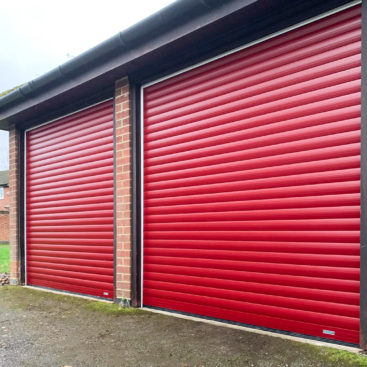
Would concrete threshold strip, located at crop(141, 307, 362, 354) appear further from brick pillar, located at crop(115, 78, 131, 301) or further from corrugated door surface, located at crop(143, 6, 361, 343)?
brick pillar, located at crop(115, 78, 131, 301)

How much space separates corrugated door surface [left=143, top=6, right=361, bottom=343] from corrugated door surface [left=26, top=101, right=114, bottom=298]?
3.50 ft

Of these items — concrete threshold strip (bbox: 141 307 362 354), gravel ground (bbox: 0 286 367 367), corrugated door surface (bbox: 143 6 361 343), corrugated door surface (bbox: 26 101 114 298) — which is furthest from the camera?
corrugated door surface (bbox: 26 101 114 298)

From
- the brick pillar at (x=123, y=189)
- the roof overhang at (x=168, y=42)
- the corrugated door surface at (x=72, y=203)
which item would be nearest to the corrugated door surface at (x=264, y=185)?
the roof overhang at (x=168, y=42)

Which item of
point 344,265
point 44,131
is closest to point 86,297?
point 44,131

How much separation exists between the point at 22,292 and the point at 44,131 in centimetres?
319

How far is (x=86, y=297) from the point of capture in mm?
5977

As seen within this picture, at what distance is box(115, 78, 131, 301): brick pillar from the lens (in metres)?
5.13

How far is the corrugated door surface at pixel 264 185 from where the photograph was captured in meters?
3.34

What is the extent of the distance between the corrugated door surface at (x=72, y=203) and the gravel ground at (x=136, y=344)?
3.94 feet

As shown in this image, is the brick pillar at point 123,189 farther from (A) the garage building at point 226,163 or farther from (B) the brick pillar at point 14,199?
(B) the brick pillar at point 14,199

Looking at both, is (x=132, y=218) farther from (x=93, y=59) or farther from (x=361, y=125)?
(x=361, y=125)

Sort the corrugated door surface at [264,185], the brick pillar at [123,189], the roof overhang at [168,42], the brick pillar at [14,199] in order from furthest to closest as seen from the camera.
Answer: the brick pillar at [14,199] < the brick pillar at [123,189] < the roof overhang at [168,42] < the corrugated door surface at [264,185]

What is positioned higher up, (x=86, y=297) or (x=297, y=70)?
(x=297, y=70)

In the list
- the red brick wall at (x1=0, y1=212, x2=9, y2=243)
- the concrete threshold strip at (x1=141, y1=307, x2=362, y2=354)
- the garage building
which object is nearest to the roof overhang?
the garage building
